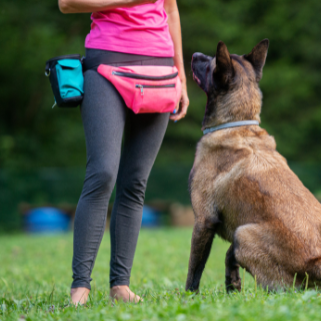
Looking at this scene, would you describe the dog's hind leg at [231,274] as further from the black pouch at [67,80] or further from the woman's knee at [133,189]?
the black pouch at [67,80]

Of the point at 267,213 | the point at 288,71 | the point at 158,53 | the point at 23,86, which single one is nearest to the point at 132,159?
the point at 158,53

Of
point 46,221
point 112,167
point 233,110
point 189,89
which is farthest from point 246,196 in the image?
point 189,89

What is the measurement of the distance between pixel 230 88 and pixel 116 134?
0.95 meters

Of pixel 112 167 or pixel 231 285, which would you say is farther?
pixel 231 285

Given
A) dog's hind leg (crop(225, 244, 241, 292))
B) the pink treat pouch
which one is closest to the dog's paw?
dog's hind leg (crop(225, 244, 241, 292))

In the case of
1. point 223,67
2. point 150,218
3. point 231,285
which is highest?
point 223,67

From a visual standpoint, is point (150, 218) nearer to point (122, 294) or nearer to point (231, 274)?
point (231, 274)

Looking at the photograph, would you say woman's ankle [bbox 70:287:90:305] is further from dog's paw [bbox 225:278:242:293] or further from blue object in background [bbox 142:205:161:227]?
blue object in background [bbox 142:205:161:227]

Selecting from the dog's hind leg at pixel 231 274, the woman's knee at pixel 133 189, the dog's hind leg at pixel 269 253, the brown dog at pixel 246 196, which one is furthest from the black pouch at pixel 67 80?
the dog's hind leg at pixel 231 274

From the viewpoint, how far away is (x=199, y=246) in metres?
2.99

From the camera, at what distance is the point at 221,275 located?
5516mm

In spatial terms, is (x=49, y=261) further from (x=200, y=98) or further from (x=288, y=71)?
(x=288, y=71)

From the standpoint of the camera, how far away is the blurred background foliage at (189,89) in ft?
47.8

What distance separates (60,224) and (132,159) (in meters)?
11.0
